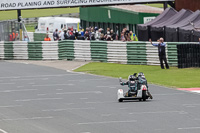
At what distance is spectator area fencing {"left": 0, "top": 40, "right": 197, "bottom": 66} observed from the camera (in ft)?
107

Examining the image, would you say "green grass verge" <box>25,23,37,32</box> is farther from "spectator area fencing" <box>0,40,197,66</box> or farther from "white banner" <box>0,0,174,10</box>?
"spectator area fencing" <box>0,40,197,66</box>

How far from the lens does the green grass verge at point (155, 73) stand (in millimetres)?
24609

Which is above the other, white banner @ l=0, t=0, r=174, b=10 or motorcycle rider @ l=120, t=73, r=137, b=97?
white banner @ l=0, t=0, r=174, b=10

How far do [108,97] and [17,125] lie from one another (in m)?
6.20

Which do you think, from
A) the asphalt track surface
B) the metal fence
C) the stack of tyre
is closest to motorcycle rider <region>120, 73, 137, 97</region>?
the asphalt track surface

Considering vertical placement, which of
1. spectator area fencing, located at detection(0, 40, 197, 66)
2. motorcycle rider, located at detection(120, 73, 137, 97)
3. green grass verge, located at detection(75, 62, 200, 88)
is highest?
spectator area fencing, located at detection(0, 40, 197, 66)

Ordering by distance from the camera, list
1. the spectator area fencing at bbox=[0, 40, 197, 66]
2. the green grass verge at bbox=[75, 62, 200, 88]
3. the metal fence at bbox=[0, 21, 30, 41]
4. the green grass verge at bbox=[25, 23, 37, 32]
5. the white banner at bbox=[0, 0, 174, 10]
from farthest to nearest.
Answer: the green grass verge at bbox=[25, 23, 37, 32], the white banner at bbox=[0, 0, 174, 10], the metal fence at bbox=[0, 21, 30, 41], the spectator area fencing at bbox=[0, 40, 197, 66], the green grass verge at bbox=[75, 62, 200, 88]

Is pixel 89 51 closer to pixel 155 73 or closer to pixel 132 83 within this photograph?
pixel 155 73

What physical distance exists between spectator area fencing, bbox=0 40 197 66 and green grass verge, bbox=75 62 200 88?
2.44 feet

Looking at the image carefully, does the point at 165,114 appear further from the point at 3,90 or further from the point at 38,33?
the point at 38,33

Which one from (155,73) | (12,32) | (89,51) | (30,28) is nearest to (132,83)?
(155,73)

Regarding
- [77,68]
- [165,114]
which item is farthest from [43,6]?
[165,114]

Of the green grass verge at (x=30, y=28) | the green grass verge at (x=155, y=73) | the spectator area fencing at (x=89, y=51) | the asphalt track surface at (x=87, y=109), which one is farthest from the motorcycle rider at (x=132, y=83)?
the green grass verge at (x=30, y=28)

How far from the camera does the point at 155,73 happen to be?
28531 mm
